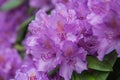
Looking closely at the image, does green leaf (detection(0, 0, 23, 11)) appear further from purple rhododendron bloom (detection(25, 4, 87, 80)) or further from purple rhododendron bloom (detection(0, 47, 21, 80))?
purple rhododendron bloom (detection(25, 4, 87, 80))

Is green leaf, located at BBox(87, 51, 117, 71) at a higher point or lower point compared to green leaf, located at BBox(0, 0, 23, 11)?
higher

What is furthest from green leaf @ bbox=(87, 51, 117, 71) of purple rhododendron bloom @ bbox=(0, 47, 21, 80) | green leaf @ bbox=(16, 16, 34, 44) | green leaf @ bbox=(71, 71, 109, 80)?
green leaf @ bbox=(16, 16, 34, 44)

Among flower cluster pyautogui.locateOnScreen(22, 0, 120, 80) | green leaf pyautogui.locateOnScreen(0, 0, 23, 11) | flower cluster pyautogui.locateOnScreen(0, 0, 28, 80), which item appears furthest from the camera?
flower cluster pyautogui.locateOnScreen(0, 0, 28, 80)

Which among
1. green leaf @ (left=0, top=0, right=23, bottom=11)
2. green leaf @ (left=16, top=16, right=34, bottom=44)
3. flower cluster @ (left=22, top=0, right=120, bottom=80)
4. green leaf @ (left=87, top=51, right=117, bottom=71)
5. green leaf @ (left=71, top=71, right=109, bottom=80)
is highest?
flower cluster @ (left=22, top=0, right=120, bottom=80)

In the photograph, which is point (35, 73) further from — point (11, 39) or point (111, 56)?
point (11, 39)

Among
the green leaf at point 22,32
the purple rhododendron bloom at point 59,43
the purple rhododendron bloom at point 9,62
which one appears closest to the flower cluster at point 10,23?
the green leaf at point 22,32

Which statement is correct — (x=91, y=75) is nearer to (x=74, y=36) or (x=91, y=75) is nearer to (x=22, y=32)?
(x=74, y=36)

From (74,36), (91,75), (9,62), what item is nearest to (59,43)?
(74,36)
